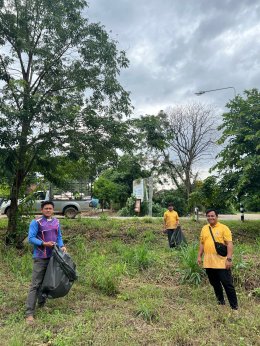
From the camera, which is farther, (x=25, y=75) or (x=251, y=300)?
(x=25, y=75)

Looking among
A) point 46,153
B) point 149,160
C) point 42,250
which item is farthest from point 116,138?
point 149,160

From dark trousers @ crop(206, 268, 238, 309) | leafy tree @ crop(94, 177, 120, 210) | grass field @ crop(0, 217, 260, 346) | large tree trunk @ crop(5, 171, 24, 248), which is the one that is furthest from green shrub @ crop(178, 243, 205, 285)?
leafy tree @ crop(94, 177, 120, 210)

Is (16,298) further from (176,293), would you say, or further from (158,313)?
(176,293)

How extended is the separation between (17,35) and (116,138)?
3.91m

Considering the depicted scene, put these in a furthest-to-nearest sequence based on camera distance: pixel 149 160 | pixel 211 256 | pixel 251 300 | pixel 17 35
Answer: pixel 149 160 < pixel 17 35 < pixel 251 300 < pixel 211 256

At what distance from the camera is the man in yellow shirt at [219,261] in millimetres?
5211

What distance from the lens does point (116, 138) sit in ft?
34.1

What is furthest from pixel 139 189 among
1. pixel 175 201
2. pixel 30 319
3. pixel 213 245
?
pixel 30 319

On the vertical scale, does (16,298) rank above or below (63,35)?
below

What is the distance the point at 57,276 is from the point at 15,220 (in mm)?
5766

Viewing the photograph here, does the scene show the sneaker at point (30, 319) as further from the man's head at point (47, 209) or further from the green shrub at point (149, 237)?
the green shrub at point (149, 237)

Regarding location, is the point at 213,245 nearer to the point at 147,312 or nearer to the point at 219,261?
the point at 219,261

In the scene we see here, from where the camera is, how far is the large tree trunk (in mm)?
9922

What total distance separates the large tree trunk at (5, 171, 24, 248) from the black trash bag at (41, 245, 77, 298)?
524cm
